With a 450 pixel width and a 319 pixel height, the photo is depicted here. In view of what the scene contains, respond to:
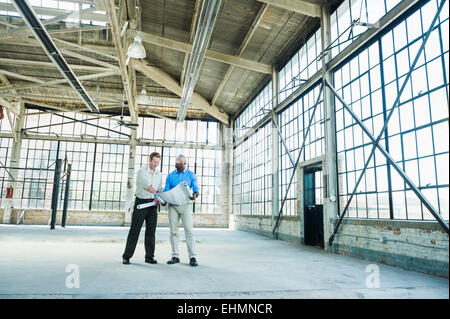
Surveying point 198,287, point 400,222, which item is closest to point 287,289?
point 198,287

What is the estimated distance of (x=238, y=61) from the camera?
12016 millimetres

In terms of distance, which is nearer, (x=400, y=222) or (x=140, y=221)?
(x=140, y=221)

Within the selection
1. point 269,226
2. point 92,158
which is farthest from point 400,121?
point 92,158

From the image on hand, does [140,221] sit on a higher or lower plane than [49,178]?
lower

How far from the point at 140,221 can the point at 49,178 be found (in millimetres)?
16041

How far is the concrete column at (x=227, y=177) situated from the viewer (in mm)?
19203

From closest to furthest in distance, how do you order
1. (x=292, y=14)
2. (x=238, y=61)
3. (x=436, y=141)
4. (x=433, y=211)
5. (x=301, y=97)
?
(x=433, y=211) → (x=436, y=141) → (x=292, y=14) → (x=301, y=97) → (x=238, y=61)

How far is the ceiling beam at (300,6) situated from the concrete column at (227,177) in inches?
432

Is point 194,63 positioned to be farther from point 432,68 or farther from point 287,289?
point 287,289

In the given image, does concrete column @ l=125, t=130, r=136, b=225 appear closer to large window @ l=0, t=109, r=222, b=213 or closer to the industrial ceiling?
large window @ l=0, t=109, r=222, b=213

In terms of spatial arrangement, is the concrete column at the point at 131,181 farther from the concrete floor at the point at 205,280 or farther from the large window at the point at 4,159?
the concrete floor at the point at 205,280

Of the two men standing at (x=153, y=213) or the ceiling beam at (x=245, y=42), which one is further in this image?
the ceiling beam at (x=245, y=42)

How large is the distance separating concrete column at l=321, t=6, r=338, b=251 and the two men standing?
3.96 meters

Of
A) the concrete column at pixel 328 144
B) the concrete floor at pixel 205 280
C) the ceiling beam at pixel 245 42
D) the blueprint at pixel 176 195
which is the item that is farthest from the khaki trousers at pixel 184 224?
the ceiling beam at pixel 245 42
